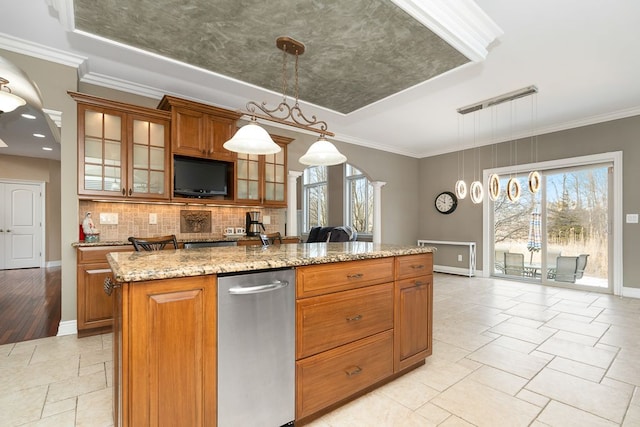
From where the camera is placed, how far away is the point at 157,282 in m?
1.18

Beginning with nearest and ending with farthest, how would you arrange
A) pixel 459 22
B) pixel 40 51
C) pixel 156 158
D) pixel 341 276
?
pixel 341 276
pixel 459 22
pixel 40 51
pixel 156 158

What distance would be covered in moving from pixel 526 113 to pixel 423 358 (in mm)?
4013

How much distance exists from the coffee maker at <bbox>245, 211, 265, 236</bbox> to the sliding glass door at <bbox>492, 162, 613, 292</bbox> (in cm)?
387

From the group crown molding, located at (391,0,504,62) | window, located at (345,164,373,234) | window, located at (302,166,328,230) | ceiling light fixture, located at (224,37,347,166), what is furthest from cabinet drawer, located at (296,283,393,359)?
window, located at (302,166,328,230)

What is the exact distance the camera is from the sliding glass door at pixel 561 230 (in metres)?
4.65

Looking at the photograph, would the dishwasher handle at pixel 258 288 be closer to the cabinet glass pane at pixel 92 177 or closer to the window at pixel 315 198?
the cabinet glass pane at pixel 92 177

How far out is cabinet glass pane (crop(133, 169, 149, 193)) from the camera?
330 cm

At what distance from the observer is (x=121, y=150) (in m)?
3.21

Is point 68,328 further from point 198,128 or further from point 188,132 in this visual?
point 198,128

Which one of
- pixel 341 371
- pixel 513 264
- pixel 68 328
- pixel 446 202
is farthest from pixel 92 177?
pixel 513 264

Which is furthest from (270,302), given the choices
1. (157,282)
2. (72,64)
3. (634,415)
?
(72,64)

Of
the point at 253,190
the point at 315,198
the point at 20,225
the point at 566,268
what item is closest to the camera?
the point at 253,190

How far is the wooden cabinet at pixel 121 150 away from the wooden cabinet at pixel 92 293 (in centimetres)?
63

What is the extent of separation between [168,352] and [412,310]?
5.20ft
